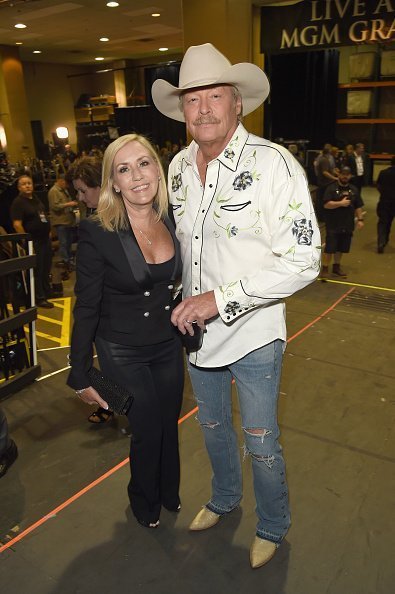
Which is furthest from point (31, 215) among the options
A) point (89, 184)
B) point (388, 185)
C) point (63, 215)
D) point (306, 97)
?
point (306, 97)

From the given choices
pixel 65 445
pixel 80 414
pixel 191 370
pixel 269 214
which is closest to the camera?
pixel 269 214

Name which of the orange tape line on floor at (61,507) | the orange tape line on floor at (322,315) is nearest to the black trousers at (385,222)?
the orange tape line on floor at (322,315)

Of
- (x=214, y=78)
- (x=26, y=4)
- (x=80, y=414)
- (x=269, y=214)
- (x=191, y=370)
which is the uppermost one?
(x=26, y=4)

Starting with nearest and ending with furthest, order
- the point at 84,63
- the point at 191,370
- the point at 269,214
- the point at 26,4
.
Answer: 1. the point at 269,214
2. the point at 191,370
3. the point at 26,4
4. the point at 84,63

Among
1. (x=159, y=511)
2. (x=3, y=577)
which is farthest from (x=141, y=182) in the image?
(x=3, y=577)

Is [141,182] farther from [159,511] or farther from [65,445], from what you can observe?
[65,445]

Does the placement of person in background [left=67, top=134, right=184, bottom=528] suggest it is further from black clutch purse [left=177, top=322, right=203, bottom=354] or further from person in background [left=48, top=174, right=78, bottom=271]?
person in background [left=48, top=174, right=78, bottom=271]

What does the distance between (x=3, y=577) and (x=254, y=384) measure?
1.34 meters

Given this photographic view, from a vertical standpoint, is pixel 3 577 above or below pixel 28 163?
below

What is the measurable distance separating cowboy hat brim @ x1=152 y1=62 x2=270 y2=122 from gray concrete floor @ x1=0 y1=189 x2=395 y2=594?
1.82 meters

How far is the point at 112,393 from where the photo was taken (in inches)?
74.8

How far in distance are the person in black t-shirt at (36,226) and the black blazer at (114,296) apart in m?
4.12

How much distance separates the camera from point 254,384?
69.8 inches

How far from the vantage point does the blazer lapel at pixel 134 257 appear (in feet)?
5.93
